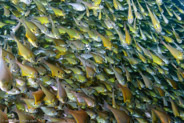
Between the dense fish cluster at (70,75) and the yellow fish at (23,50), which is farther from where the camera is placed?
the dense fish cluster at (70,75)

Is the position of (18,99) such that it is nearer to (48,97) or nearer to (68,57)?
(48,97)

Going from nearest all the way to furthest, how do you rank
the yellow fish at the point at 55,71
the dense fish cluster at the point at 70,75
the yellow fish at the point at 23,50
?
the yellow fish at the point at 23,50, the dense fish cluster at the point at 70,75, the yellow fish at the point at 55,71

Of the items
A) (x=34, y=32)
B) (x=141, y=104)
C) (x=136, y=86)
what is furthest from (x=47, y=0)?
(x=141, y=104)

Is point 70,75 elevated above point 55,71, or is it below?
below

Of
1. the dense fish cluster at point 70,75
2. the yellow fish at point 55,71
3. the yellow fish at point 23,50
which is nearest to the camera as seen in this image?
the yellow fish at point 23,50

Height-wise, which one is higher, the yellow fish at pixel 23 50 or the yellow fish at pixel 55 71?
the yellow fish at pixel 23 50

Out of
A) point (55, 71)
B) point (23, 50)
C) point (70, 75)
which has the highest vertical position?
point (23, 50)

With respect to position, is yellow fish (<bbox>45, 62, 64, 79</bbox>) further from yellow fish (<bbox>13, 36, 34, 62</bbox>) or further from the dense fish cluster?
yellow fish (<bbox>13, 36, 34, 62</bbox>)

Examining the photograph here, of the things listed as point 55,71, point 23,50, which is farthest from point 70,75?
point 23,50

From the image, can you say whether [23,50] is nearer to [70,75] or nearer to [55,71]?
[55,71]

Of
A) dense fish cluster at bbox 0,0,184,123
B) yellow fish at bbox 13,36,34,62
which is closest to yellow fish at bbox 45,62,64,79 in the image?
dense fish cluster at bbox 0,0,184,123

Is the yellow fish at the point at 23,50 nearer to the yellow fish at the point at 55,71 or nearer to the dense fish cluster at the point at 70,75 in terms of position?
the dense fish cluster at the point at 70,75

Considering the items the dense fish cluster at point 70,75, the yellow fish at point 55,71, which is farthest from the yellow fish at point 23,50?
the yellow fish at point 55,71
